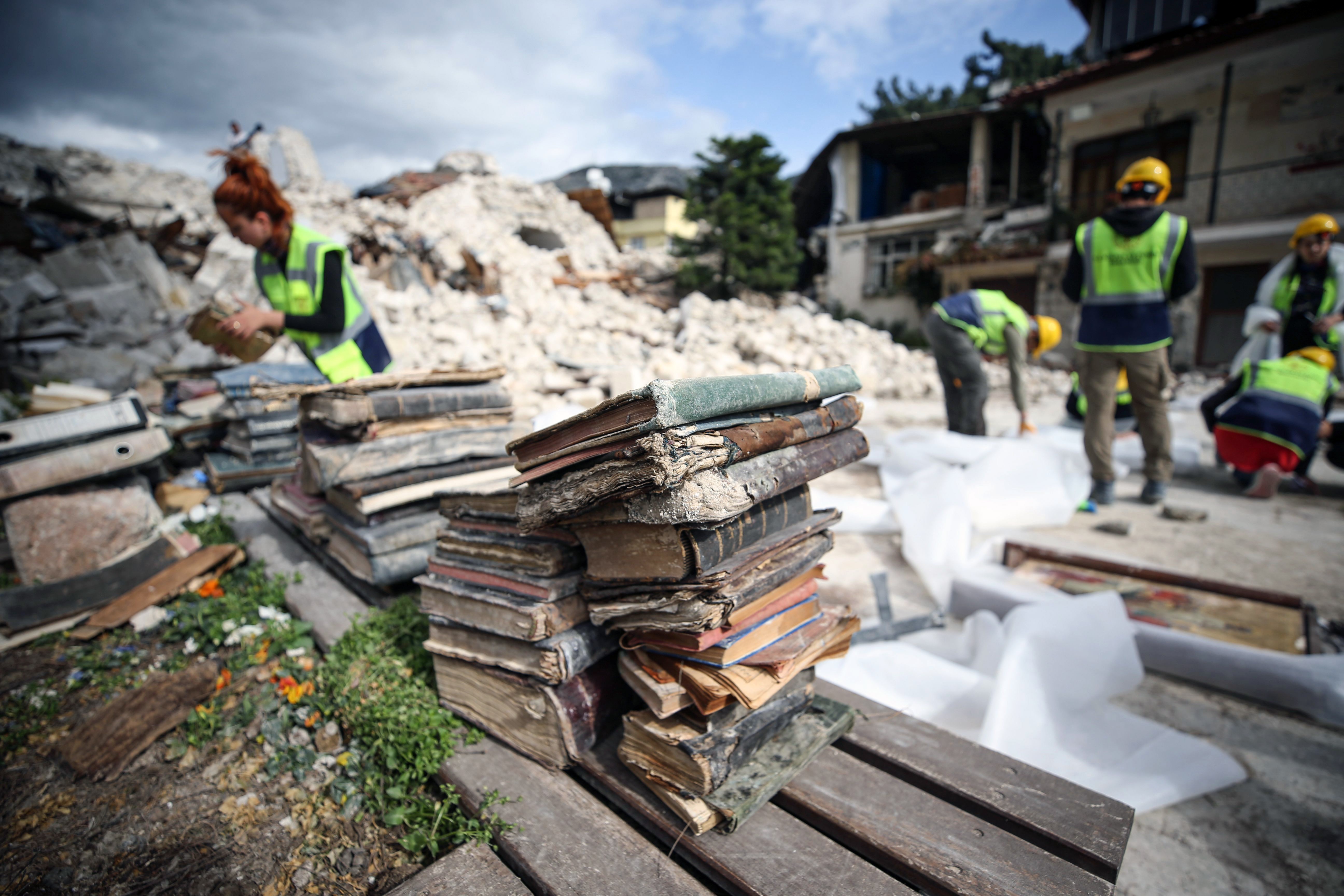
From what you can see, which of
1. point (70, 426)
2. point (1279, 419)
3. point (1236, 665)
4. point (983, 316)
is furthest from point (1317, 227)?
point (70, 426)

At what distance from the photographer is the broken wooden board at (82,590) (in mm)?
2383

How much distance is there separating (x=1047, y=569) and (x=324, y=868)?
3.17 m

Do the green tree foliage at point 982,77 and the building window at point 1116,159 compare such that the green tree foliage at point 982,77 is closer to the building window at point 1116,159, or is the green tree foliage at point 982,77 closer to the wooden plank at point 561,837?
the building window at point 1116,159

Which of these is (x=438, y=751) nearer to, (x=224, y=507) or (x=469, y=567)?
(x=469, y=567)

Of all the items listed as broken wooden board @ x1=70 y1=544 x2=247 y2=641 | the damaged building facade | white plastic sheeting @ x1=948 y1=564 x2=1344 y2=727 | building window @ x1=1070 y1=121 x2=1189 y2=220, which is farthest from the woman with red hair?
building window @ x1=1070 y1=121 x2=1189 y2=220

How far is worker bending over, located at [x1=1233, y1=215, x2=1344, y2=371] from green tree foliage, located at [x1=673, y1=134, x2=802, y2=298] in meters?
11.2

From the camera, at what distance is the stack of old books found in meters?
1.36

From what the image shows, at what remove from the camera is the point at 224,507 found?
346 centimetres

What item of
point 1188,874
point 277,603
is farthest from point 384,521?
point 1188,874

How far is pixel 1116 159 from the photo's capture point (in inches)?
544

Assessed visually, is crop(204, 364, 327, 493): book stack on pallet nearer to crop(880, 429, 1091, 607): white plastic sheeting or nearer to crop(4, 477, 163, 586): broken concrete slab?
crop(4, 477, 163, 586): broken concrete slab

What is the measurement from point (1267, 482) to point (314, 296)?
21.0 ft

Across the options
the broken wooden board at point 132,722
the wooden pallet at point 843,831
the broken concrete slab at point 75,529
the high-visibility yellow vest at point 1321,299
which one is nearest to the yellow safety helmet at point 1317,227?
the high-visibility yellow vest at point 1321,299

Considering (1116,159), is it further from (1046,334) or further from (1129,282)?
(1129,282)
